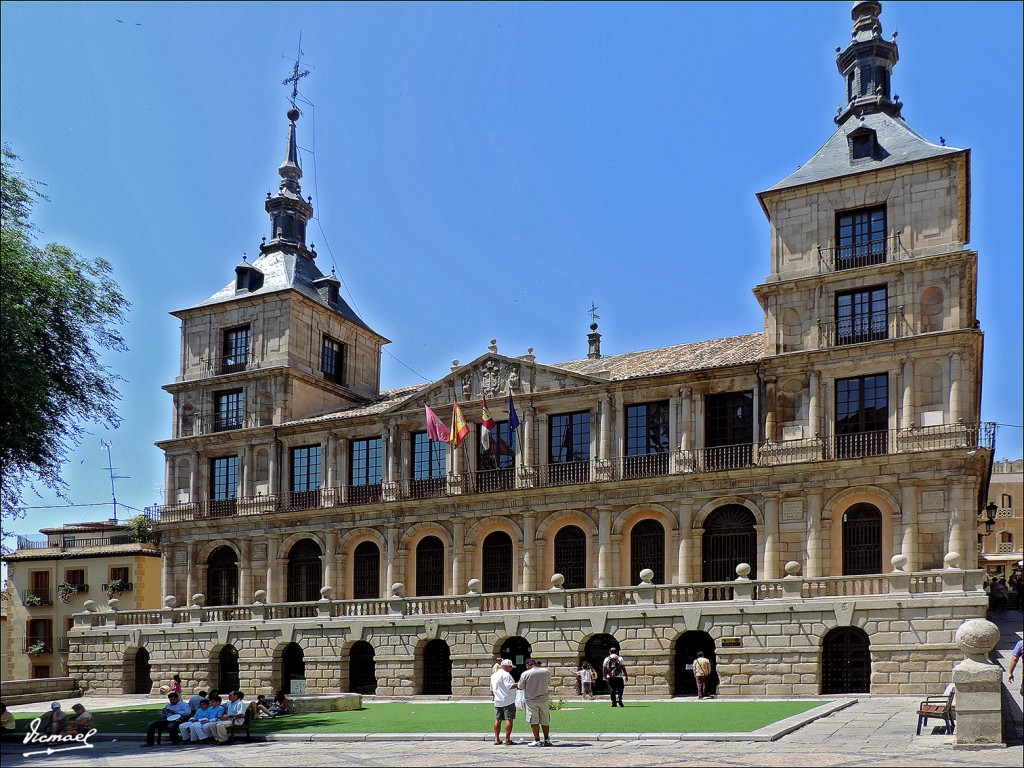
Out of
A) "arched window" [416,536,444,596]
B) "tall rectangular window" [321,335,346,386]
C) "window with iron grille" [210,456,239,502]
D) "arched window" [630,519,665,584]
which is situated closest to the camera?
"arched window" [630,519,665,584]

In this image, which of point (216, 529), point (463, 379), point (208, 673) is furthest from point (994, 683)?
point (216, 529)

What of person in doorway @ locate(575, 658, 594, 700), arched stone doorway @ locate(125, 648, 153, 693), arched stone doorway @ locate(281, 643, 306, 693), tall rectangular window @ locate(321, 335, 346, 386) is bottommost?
arched stone doorway @ locate(125, 648, 153, 693)

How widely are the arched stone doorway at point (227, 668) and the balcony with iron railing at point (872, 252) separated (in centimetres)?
2510

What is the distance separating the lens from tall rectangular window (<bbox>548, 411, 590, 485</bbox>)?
39719mm

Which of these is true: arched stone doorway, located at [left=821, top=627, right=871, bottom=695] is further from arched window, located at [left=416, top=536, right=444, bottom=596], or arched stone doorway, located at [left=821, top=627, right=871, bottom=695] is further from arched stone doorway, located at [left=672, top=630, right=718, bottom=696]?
arched window, located at [left=416, top=536, right=444, bottom=596]

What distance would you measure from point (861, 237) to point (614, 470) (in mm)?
11111

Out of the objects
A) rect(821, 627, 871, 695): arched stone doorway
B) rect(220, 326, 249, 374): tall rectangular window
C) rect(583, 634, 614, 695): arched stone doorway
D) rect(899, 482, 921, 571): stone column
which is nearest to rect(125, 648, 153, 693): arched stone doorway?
rect(220, 326, 249, 374): tall rectangular window

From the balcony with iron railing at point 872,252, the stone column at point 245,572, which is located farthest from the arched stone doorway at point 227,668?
the balcony with iron railing at point 872,252

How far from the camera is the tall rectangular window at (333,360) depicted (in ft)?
164

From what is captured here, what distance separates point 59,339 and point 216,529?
19.5 m

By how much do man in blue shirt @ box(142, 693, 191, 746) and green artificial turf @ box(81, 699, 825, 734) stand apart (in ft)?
6.74

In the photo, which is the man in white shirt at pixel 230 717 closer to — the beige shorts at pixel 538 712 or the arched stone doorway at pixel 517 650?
the beige shorts at pixel 538 712

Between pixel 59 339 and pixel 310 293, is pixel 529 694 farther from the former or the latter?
pixel 310 293

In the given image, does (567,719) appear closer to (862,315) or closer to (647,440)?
(647,440)
